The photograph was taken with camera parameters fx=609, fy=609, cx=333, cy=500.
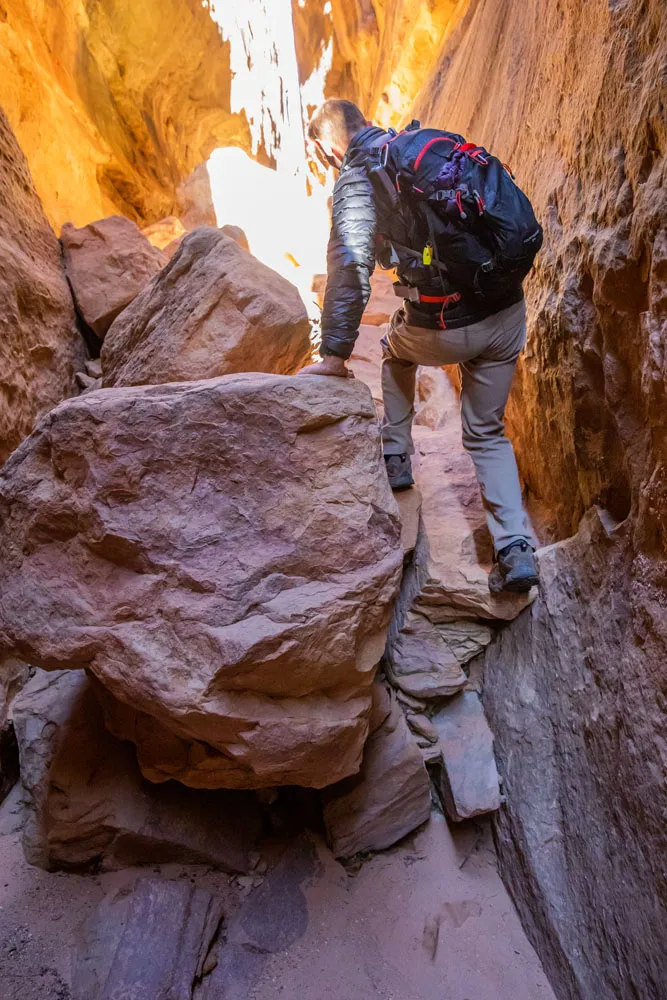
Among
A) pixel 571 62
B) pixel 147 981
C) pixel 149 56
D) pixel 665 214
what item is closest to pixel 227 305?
pixel 571 62

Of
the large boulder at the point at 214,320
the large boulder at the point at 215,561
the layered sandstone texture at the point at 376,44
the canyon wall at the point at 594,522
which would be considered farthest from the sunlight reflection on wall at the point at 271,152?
the large boulder at the point at 215,561

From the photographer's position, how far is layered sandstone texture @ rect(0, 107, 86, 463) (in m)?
3.14

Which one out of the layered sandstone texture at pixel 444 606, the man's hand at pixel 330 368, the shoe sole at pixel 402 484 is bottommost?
the layered sandstone texture at pixel 444 606

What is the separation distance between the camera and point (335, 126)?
2436mm

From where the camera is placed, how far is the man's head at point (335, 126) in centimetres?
241

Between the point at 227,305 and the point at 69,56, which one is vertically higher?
the point at 69,56

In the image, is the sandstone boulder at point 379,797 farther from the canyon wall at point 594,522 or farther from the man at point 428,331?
the man at point 428,331

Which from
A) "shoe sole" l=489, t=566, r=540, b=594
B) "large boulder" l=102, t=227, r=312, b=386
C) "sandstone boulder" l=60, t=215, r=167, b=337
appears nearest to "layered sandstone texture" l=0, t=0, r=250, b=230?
"sandstone boulder" l=60, t=215, r=167, b=337

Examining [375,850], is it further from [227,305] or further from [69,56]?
[69,56]

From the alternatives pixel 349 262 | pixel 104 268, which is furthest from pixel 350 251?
pixel 104 268

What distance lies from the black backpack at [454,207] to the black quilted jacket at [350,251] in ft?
0.22

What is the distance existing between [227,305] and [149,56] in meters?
6.79

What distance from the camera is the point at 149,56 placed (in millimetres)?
7746

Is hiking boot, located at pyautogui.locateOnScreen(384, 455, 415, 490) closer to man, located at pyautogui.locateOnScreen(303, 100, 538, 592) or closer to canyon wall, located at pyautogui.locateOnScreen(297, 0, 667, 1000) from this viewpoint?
man, located at pyautogui.locateOnScreen(303, 100, 538, 592)
